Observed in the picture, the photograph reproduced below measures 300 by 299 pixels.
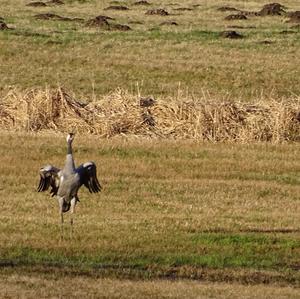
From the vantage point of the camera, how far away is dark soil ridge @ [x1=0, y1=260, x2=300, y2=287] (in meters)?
12.2

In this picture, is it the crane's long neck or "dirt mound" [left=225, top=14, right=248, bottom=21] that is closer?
the crane's long neck

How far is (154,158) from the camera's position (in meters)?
23.0

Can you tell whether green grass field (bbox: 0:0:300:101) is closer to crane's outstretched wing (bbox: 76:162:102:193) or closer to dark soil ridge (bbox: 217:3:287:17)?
dark soil ridge (bbox: 217:3:287:17)

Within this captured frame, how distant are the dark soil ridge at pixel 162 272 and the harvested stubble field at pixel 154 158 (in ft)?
0.07

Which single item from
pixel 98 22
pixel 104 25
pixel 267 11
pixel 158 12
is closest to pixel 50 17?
pixel 98 22

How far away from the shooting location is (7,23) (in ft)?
167

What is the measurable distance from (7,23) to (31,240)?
122ft

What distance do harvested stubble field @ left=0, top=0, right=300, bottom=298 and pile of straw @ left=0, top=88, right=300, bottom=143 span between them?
0.03 metres

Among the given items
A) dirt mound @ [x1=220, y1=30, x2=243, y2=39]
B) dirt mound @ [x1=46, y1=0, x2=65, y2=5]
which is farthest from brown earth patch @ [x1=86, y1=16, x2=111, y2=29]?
dirt mound @ [x1=46, y1=0, x2=65, y2=5]

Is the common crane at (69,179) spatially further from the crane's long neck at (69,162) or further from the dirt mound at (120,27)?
the dirt mound at (120,27)

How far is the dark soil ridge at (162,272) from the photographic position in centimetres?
1224

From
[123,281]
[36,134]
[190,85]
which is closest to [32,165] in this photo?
[36,134]

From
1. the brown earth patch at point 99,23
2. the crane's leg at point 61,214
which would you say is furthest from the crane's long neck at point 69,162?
the brown earth patch at point 99,23

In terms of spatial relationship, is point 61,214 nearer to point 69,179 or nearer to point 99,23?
point 69,179
